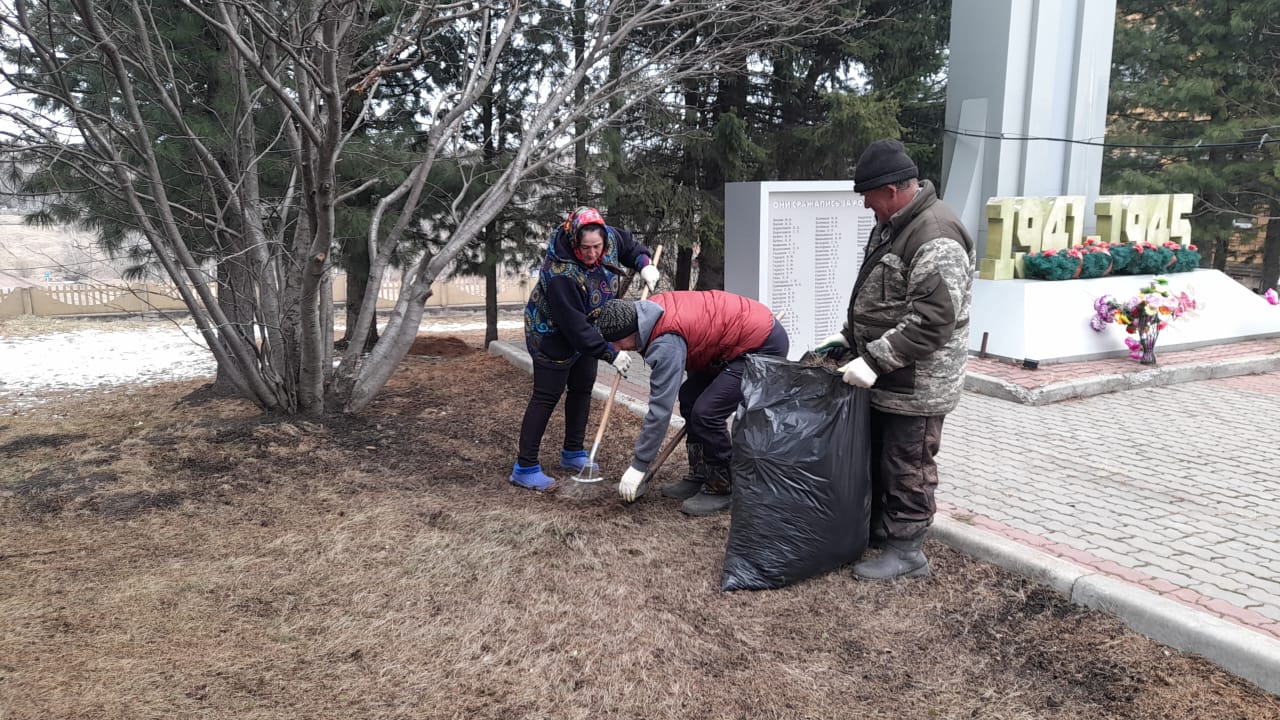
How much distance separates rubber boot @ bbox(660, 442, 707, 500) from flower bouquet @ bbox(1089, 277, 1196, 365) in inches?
203

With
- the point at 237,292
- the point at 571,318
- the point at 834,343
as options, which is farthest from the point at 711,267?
the point at 834,343

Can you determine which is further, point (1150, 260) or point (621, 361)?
point (1150, 260)

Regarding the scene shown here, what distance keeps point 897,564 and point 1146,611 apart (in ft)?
2.71

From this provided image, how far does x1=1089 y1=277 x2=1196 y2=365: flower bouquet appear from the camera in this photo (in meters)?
7.44

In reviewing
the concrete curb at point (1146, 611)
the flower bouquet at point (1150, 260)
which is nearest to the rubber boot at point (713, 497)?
the concrete curb at point (1146, 611)

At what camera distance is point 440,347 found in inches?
408

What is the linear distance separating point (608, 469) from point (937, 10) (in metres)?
8.36

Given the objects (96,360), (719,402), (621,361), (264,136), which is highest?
(264,136)

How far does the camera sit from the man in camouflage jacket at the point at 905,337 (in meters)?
3.00

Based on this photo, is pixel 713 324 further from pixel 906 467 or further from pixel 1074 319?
pixel 1074 319

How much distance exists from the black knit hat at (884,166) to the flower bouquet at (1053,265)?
223 inches

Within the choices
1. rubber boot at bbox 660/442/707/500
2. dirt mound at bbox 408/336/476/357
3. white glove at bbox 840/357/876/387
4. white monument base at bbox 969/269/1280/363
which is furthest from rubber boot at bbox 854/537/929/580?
dirt mound at bbox 408/336/476/357

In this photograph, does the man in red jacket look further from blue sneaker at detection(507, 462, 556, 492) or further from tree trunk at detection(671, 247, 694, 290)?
tree trunk at detection(671, 247, 694, 290)

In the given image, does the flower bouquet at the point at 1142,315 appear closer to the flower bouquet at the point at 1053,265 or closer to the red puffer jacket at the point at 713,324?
the flower bouquet at the point at 1053,265
